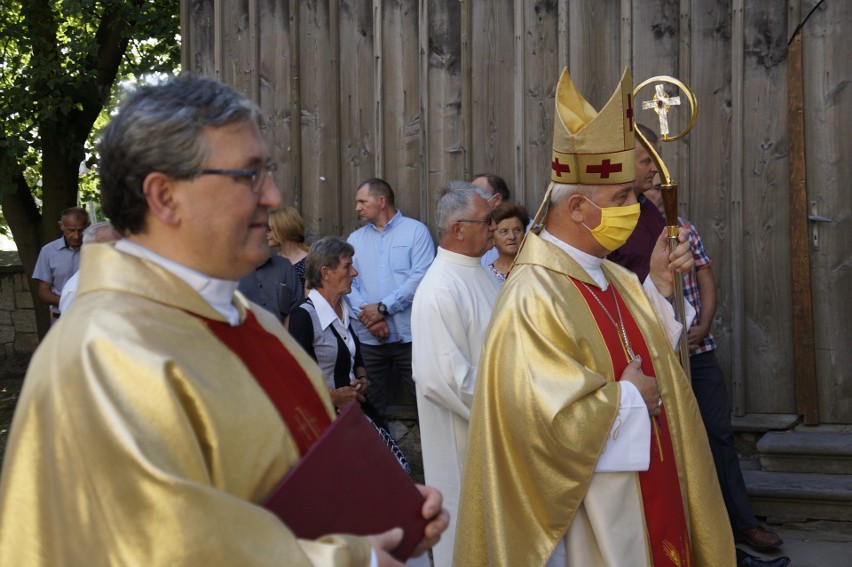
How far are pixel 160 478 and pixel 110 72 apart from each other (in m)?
12.1

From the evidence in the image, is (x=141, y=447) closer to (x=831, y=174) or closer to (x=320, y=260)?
(x=320, y=260)

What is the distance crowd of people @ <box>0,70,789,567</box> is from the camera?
1963 millimetres

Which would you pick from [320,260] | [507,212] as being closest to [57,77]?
[507,212]

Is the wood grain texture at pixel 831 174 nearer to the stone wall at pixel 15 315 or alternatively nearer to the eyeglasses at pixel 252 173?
the eyeglasses at pixel 252 173

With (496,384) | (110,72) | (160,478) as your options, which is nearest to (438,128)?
(496,384)

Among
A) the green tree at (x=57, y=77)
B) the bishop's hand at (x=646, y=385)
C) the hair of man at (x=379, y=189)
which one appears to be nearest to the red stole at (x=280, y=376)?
the bishop's hand at (x=646, y=385)

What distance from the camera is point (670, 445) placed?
413 centimetres

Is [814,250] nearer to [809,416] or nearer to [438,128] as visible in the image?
[809,416]

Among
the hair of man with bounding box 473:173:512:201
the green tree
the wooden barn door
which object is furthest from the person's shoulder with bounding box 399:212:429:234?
the green tree

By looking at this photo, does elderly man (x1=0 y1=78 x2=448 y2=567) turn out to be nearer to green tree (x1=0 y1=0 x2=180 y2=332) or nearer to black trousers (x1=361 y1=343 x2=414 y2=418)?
black trousers (x1=361 y1=343 x2=414 y2=418)

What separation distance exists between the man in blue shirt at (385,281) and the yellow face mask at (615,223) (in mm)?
3292

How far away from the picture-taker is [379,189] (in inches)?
294

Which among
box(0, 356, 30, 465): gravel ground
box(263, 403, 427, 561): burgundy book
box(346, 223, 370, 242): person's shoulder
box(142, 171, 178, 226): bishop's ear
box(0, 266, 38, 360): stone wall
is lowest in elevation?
box(0, 356, 30, 465): gravel ground

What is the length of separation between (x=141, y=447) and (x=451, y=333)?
3.31 m
